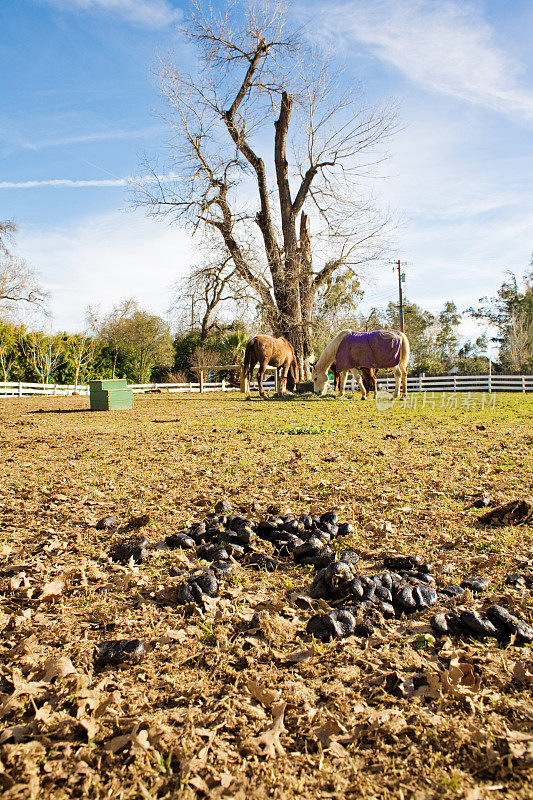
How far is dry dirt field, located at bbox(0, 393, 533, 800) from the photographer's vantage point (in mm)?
1636

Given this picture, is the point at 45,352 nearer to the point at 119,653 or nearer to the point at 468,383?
Answer: the point at 468,383

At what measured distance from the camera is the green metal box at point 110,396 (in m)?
15.0

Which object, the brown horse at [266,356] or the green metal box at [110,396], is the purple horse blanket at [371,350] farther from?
the green metal box at [110,396]

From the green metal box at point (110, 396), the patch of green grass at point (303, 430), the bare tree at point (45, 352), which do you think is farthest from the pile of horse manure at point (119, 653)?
the bare tree at point (45, 352)

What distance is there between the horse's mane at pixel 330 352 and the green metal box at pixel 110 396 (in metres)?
6.36

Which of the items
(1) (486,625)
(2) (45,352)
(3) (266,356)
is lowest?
(1) (486,625)

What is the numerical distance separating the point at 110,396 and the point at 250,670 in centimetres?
1367

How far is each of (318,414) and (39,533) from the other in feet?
30.1

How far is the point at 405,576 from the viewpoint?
307 cm

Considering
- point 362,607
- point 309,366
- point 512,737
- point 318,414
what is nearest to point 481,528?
point 362,607

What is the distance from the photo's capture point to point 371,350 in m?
14.8

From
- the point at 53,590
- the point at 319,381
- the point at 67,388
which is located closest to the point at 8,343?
the point at 67,388

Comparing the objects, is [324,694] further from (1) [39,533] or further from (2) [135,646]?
(1) [39,533]

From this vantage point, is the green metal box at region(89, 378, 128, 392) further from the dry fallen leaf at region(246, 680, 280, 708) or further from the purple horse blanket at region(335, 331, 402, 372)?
the dry fallen leaf at region(246, 680, 280, 708)
